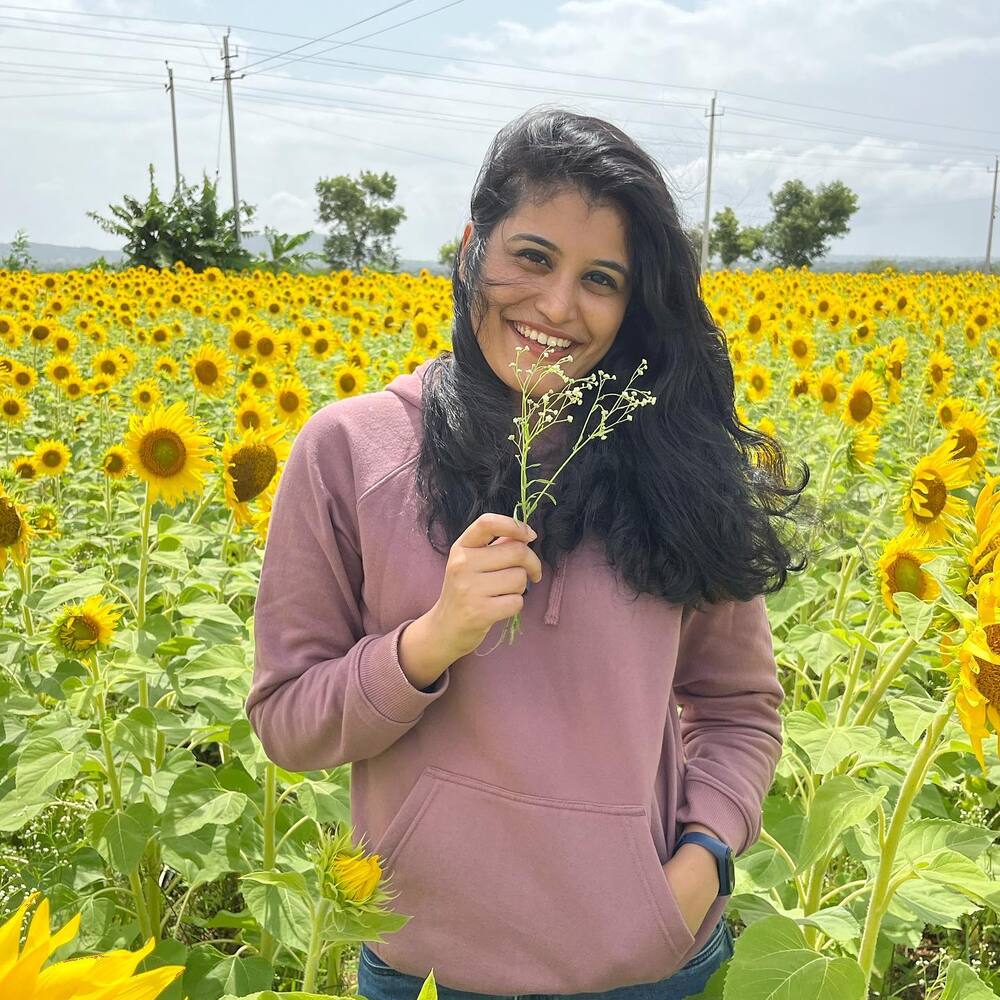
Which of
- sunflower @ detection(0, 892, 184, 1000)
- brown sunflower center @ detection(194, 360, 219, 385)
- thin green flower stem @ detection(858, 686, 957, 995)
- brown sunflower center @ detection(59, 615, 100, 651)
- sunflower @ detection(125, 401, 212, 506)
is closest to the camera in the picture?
sunflower @ detection(0, 892, 184, 1000)

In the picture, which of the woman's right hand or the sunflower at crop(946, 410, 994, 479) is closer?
the woman's right hand

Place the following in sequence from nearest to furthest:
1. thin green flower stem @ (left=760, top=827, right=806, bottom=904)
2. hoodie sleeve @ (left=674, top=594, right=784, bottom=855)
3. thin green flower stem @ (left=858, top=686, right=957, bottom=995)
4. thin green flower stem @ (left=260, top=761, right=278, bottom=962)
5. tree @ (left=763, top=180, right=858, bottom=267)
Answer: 1. thin green flower stem @ (left=858, top=686, right=957, bottom=995)
2. hoodie sleeve @ (left=674, top=594, right=784, bottom=855)
3. thin green flower stem @ (left=760, top=827, right=806, bottom=904)
4. thin green flower stem @ (left=260, top=761, right=278, bottom=962)
5. tree @ (left=763, top=180, right=858, bottom=267)

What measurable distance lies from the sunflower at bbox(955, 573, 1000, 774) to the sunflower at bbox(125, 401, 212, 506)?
1.98m

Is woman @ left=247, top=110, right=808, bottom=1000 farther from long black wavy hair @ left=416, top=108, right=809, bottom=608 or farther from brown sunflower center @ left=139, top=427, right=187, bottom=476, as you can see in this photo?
brown sunflower center @ left=139, top=427, right=187, bottom=476

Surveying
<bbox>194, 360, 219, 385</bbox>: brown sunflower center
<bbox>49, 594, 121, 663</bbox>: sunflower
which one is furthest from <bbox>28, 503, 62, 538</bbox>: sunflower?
<bbox>194, 360, 219, 385</bbox>: brown sunflower center

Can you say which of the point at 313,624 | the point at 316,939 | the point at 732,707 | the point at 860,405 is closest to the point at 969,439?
the point at 860,405

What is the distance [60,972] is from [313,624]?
39.1 inches

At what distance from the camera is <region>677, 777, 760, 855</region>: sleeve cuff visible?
1.50 meters

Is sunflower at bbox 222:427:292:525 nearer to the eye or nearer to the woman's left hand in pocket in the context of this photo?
the eye

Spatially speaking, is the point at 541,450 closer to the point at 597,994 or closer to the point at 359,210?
the point at 597,994

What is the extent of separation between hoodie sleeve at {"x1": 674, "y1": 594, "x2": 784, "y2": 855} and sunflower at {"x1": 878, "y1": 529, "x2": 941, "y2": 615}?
0.38 m

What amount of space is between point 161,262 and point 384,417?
18.1 m

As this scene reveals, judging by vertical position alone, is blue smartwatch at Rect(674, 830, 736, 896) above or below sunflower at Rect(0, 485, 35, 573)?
below

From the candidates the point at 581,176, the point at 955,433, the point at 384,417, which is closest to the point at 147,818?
the point at 384,417
